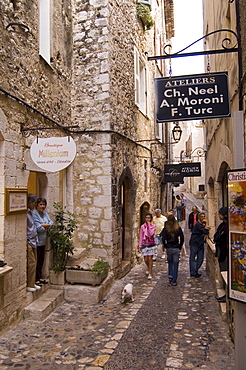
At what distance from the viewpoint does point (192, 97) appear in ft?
13.8

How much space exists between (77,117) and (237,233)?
192 inches

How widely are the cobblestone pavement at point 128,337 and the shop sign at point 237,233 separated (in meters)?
1.04

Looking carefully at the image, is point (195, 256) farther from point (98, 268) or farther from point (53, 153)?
point (53, 153)

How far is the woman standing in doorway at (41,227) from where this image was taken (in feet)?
17.4

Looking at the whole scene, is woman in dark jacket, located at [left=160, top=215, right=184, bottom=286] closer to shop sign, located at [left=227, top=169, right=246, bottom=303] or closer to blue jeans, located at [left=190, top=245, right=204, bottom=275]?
blue jeans, located at [left=190, top=245, right=204, bottom=275]

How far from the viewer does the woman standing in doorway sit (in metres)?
5.32

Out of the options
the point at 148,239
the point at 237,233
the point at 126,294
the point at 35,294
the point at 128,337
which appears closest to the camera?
the point at 237,233

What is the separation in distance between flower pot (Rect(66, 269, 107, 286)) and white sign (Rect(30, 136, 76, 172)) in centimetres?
220

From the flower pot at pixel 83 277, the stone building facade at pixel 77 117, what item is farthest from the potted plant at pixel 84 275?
the stone building facade at pixel 77 117

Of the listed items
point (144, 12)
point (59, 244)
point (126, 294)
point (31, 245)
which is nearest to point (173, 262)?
point (126, 294)

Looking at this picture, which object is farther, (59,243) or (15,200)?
(59,243)

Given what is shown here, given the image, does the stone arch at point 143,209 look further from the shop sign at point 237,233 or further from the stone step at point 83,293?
the shop sign at point 237,233

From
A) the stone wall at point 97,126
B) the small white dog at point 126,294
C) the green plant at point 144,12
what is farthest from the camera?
the green plant at point 144,12

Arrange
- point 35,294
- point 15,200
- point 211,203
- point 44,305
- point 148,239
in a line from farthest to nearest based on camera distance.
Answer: point 211,203 < point 148,239 < point 35,294 < point 44,305 < point 15,200
